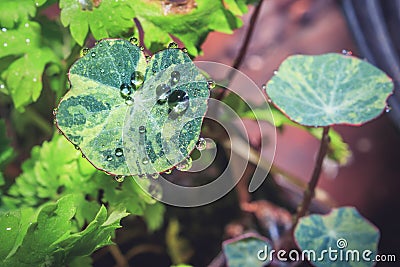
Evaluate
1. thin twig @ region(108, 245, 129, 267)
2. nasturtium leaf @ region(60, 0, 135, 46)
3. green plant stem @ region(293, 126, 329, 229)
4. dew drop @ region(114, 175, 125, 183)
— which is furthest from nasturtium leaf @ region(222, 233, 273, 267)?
nasturtium leaf @ region(60, 0, 135, 46)

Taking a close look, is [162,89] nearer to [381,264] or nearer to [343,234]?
[343,234]

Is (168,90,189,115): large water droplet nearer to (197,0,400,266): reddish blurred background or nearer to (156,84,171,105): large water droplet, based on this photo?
(156,84,171,105): large water droplet

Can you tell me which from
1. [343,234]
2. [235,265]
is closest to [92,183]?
[235,265]

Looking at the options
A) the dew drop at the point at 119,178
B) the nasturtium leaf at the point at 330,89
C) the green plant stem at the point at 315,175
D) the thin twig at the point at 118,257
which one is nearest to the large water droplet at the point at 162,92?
the dew drop at the point at 119,178

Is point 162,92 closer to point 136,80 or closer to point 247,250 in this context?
point 136,80

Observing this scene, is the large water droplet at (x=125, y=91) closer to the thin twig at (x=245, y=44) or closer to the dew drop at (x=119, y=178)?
the dew drop at (x=119, y=178)

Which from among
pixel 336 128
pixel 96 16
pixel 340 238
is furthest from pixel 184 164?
pixel 336 128
